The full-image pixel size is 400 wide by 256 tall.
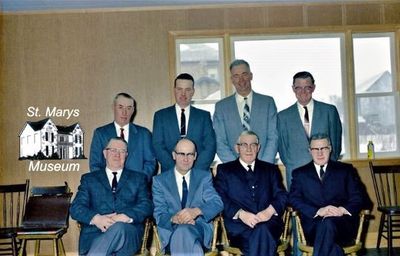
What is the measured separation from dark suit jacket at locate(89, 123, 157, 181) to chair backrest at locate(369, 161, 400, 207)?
2.19 meters

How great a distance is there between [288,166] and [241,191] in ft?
2.37

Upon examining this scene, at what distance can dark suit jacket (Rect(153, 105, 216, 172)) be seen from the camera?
14.4ft

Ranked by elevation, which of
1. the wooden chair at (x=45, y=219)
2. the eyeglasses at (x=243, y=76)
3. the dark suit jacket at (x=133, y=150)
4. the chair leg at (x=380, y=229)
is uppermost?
the eyeglasses at (x=243, y=76)

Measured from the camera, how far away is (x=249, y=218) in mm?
3822

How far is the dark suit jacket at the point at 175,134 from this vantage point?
438 centimetres

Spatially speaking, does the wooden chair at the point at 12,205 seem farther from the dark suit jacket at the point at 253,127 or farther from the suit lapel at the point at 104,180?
the dark suit jacket at the point at 253,127

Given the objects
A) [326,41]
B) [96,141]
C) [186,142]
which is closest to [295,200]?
[186,142]

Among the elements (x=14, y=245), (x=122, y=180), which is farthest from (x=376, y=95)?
(x=14, y=245)

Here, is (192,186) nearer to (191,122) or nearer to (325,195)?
(191,122)

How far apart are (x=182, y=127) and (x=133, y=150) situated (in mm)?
473

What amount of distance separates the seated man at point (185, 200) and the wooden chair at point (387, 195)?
181cm

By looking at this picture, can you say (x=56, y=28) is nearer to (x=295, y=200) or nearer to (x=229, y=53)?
(x=229, y=53)

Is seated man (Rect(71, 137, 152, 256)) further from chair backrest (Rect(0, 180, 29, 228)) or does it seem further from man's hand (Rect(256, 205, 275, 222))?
chair backrest (Rect(0, 180, 29, 228))

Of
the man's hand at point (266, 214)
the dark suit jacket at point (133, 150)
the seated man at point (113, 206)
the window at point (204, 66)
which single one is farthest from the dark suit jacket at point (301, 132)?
the seated man at point (113, 206)
